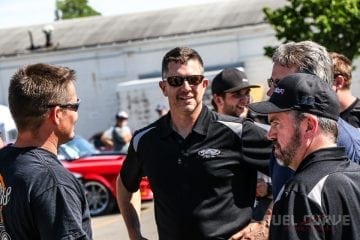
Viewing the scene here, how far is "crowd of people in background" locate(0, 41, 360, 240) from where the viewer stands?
9.45 ft

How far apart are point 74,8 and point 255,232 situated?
240 ft

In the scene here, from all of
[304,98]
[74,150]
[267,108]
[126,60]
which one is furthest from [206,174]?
[126,60]

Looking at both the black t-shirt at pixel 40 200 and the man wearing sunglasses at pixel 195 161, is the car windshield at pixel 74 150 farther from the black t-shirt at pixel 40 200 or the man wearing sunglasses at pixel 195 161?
the black t-shirt at pixel 40 200

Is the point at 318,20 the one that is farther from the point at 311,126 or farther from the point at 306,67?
the point at 311,126

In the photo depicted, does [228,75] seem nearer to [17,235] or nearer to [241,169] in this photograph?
[241,169]

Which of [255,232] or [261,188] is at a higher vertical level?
[255,232]

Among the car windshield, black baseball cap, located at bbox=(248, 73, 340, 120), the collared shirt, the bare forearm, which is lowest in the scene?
the car windshield

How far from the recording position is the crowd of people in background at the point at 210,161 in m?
2.88

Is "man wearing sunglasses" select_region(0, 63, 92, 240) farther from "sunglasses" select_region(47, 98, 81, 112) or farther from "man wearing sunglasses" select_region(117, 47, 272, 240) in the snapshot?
"man wearing sunglasses" select_region(117, 47, 272, 240)

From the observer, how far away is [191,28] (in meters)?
32.8

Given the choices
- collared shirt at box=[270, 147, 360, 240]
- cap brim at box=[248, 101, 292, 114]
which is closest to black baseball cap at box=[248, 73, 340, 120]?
cap brim at box=[248, 101, 292, 114]

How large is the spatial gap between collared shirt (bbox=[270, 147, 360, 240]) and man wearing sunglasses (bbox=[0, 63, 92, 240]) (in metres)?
1.02

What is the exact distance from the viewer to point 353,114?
575 centimetres

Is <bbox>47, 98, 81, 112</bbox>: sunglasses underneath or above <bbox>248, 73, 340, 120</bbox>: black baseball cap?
underneath
